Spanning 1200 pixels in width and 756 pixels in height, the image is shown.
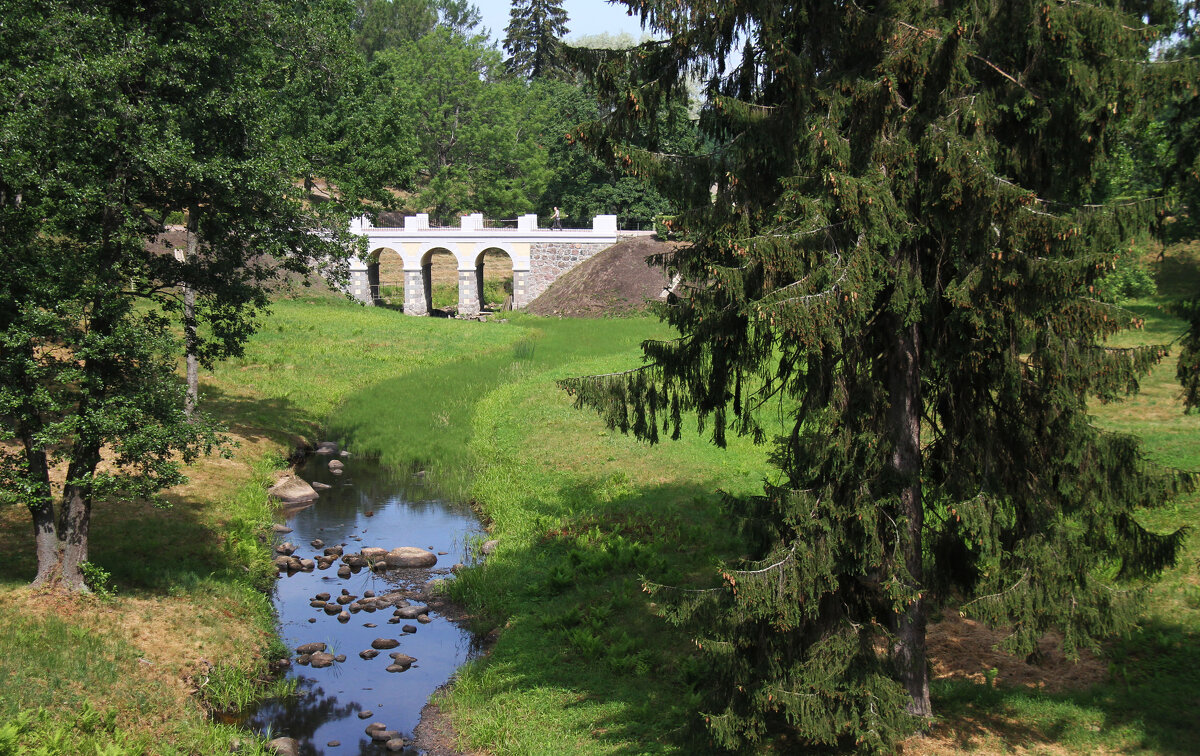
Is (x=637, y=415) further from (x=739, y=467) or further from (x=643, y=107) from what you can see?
(x=739, y=467)

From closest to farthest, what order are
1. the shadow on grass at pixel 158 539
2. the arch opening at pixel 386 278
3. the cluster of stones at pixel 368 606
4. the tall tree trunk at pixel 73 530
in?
1. the tall tree trunk at pixel 73 530
2. the shadow on grass at pixel 158 539
3. the cluster of stones at pixel 368 606
4. the arch opening at pixel 386 278

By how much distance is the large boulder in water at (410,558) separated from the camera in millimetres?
16938

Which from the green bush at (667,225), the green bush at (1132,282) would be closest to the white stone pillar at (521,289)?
the green bush at (1132,282)

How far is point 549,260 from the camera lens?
54.9m

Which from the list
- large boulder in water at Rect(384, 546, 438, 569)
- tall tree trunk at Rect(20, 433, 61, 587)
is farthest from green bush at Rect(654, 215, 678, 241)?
large boulder in water at Rect(384, 546, 438, 569)

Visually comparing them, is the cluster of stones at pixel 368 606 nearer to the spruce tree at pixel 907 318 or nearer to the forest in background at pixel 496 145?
the spruce tree at pixel 907 318

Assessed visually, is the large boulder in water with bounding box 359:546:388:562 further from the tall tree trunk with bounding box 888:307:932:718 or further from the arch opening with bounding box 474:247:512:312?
the arch opening with bounding box 474:247:512:312

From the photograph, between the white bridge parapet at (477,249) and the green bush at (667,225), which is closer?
the green bush at (667,225)

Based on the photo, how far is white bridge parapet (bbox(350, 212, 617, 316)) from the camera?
54.1 meters

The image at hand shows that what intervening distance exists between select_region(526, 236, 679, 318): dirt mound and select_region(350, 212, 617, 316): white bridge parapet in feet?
4.06

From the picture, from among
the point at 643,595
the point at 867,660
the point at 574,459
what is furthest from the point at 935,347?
the point at 574,459

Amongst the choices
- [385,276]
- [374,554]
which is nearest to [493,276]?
[385,276]

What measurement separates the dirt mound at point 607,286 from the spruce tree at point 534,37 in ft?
103

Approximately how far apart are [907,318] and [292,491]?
628 inches
